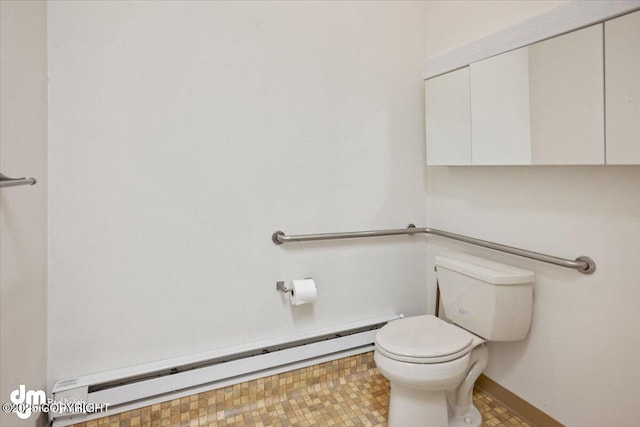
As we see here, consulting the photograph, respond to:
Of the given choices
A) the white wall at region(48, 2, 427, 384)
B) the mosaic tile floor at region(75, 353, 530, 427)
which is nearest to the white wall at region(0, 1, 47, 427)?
the white wall at region(48, 2, 427, 384)

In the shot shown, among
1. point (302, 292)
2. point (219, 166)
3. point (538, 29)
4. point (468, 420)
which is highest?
point (538, 29)

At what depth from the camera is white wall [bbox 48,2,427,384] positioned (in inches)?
55.9

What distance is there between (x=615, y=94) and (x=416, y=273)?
129cm

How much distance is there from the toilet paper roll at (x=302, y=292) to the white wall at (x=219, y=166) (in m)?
0.09

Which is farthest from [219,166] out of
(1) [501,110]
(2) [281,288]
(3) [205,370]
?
(1) [501,110]

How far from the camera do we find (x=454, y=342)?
4.76ft

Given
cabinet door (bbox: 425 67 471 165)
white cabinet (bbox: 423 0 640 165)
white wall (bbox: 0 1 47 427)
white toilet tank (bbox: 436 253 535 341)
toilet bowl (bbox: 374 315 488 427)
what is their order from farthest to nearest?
cabinet door (bbox: 425 67 471 165), white toilet tank (bbox: 436 253 535 341), toilet bowl (bbox: 374 315 488 427), white cabinet (bbox: 423 0 640 165), white wall (bbox: 0 1 47 427)

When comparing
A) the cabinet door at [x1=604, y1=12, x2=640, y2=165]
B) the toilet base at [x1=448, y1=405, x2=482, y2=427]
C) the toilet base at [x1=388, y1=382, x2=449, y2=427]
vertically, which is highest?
the cabinet door at [x1=604, y1=12, x2=640, y2=165]

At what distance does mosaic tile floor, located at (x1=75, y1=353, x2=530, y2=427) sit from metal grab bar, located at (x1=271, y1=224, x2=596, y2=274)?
660mm

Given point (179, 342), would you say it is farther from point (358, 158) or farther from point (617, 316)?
point (617, 316)

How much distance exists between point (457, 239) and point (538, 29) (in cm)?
99

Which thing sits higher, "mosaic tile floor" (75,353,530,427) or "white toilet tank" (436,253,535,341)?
"white toilet tank" (436,253,535,341)

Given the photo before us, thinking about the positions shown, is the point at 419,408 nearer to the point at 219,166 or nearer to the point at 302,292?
the point at 302,292

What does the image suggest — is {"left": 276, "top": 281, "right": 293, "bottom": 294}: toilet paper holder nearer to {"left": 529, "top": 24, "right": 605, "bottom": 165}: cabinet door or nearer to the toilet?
the toilet
